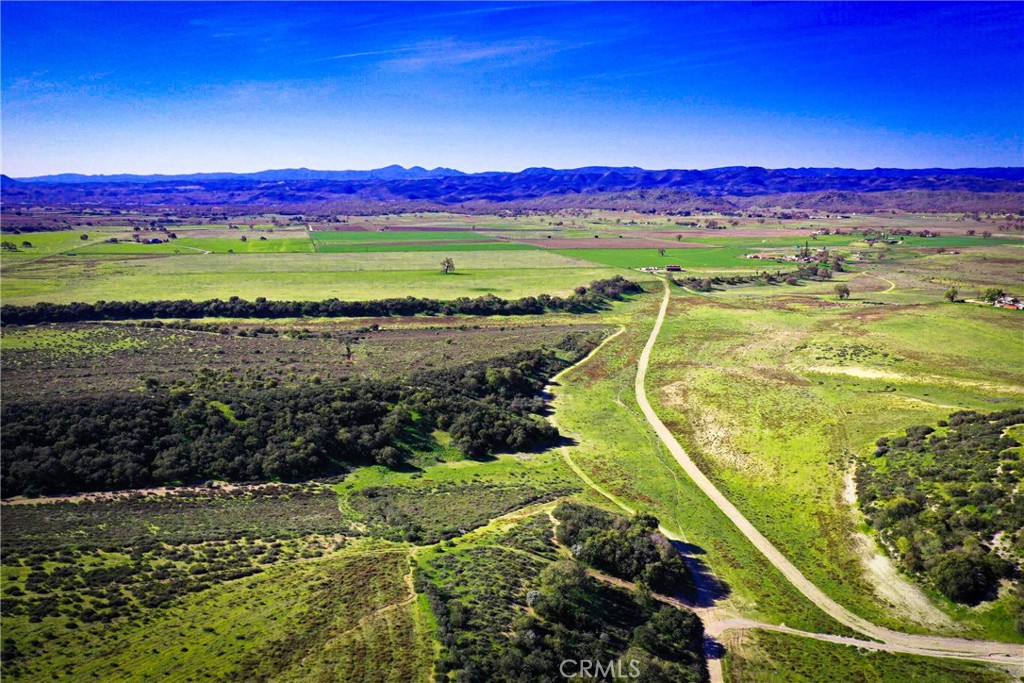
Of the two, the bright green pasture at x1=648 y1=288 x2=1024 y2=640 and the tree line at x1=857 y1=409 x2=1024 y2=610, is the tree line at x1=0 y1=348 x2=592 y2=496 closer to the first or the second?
the bright green pasture at x1=648 y1=288 x2=1024 y2=640

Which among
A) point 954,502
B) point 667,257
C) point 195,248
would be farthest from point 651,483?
point 195,248

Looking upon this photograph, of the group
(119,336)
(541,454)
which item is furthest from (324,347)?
(541,454)

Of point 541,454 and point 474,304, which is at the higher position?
point 474,304

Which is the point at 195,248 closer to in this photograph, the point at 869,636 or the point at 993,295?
the point at 869,636

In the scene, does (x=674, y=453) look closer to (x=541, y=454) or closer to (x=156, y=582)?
(x=541, y=454)

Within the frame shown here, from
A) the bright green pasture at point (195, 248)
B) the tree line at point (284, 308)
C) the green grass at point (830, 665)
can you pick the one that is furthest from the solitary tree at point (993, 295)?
the bright green pasture at point (195, 248)

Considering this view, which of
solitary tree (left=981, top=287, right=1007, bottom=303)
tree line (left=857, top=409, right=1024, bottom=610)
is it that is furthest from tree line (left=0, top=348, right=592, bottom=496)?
solitary tree (left=981, top=287, right=1007, bottom=303)

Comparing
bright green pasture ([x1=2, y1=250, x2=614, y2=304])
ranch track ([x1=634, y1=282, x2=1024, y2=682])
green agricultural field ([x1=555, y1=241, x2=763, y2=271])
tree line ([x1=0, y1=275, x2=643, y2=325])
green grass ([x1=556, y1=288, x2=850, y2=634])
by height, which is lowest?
ranch track ([x1=634, y1=282, x2=1024, y2=682])
